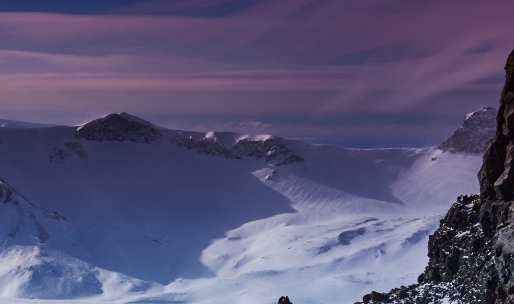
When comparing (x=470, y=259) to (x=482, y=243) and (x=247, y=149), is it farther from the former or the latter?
(x=247, y=149)

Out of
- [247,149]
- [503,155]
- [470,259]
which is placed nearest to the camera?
[503,155]

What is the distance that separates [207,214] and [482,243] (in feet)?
423

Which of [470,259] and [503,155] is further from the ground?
[503,155]

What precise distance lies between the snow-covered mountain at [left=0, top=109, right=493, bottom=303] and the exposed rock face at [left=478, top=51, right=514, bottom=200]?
6265cm

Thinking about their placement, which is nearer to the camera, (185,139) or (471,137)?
(471,137)

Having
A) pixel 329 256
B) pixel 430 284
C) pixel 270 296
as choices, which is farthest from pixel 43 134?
pixel 430 284

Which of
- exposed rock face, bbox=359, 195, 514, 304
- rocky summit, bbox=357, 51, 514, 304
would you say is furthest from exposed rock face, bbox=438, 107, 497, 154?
rocky summit, bbox=357, 51, 514, 304

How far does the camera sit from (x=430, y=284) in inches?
1469

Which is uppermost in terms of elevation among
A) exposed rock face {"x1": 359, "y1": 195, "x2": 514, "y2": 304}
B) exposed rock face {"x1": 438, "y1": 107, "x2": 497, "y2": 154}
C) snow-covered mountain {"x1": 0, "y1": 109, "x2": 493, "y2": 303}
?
exposed rock face {"x1": 438, "y1": 107, "x2": 497, "y2": 154}

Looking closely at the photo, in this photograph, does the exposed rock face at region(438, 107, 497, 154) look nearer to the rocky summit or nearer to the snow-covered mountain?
the snow-covered mountain

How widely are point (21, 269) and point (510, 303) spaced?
103 metres

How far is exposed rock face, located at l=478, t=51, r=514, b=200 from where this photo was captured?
105ft

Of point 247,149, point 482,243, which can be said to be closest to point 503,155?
point 482,243

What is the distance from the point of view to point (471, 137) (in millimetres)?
194625
